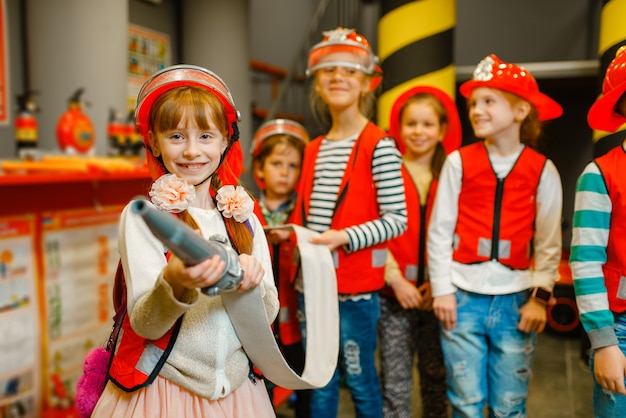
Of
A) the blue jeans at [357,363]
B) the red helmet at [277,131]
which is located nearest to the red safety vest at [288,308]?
the blue jeans at [357,363]

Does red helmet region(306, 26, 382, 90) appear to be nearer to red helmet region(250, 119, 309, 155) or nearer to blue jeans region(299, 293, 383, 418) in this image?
red helmet region(250, 119, 309, 155)

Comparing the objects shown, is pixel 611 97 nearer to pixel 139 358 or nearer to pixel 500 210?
pixel 500 210

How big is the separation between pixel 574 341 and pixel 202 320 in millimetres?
3317

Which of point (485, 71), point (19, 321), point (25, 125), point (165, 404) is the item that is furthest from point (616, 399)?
point (25, 125)

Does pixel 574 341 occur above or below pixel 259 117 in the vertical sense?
below

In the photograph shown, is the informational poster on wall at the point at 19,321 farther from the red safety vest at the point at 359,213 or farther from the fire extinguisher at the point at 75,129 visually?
the red safety vest at the point at 359,213

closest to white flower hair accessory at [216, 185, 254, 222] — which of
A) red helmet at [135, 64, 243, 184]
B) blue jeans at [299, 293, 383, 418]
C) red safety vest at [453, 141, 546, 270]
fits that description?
red helmet at [135, 64, 243, 184]

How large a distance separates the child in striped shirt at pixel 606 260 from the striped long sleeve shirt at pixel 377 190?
528mm

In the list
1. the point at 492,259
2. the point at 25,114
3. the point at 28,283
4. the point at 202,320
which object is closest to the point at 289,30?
the point at 25,114

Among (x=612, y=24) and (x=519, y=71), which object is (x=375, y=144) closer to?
(x=519, y=71)

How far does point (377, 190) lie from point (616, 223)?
0.68m

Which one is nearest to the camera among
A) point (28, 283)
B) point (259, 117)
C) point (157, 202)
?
point (157, 202)

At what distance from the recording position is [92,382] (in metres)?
1.18

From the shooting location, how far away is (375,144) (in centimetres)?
167
